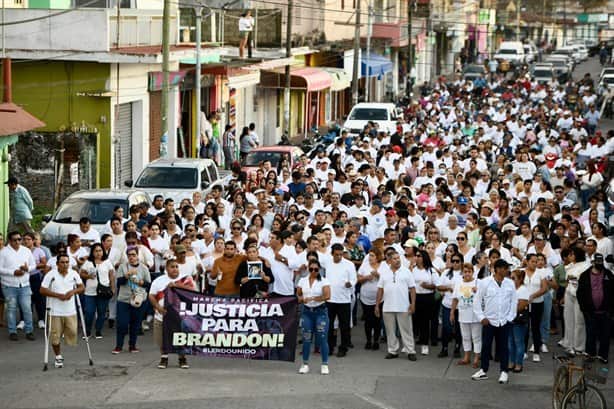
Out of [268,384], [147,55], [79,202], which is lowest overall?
[268,384]

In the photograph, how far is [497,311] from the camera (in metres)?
16.2

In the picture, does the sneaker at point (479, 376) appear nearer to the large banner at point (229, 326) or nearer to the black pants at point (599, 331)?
the black pants at point (599, 331)

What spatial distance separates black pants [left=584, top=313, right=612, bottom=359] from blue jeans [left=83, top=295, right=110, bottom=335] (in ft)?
21.4

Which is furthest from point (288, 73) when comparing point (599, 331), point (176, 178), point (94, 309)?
point (599, 331)

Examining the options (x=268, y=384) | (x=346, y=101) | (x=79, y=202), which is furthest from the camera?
(x=346, y=101)

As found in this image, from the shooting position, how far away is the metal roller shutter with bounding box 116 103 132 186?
3241cm

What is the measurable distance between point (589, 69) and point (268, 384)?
83.1 metres

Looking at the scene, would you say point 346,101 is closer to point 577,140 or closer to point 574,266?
point 577,140

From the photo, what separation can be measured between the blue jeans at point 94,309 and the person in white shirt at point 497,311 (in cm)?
524

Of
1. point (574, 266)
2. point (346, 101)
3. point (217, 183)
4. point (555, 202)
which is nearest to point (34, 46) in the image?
point (217, 183)

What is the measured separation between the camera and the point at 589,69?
95062mm

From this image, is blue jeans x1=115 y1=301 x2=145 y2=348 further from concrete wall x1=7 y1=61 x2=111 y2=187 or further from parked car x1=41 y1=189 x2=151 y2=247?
concrete wall x1=7 y1=61 x2=111 y2=187

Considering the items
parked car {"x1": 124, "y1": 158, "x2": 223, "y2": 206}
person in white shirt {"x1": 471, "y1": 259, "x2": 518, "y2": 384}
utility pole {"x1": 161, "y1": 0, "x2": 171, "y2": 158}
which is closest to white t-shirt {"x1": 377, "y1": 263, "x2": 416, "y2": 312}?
person in white shirt {"x1": 471, "y1": 259, "x2": 518, "y2": 384}

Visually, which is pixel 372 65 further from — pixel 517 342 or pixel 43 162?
pixel 517 342
